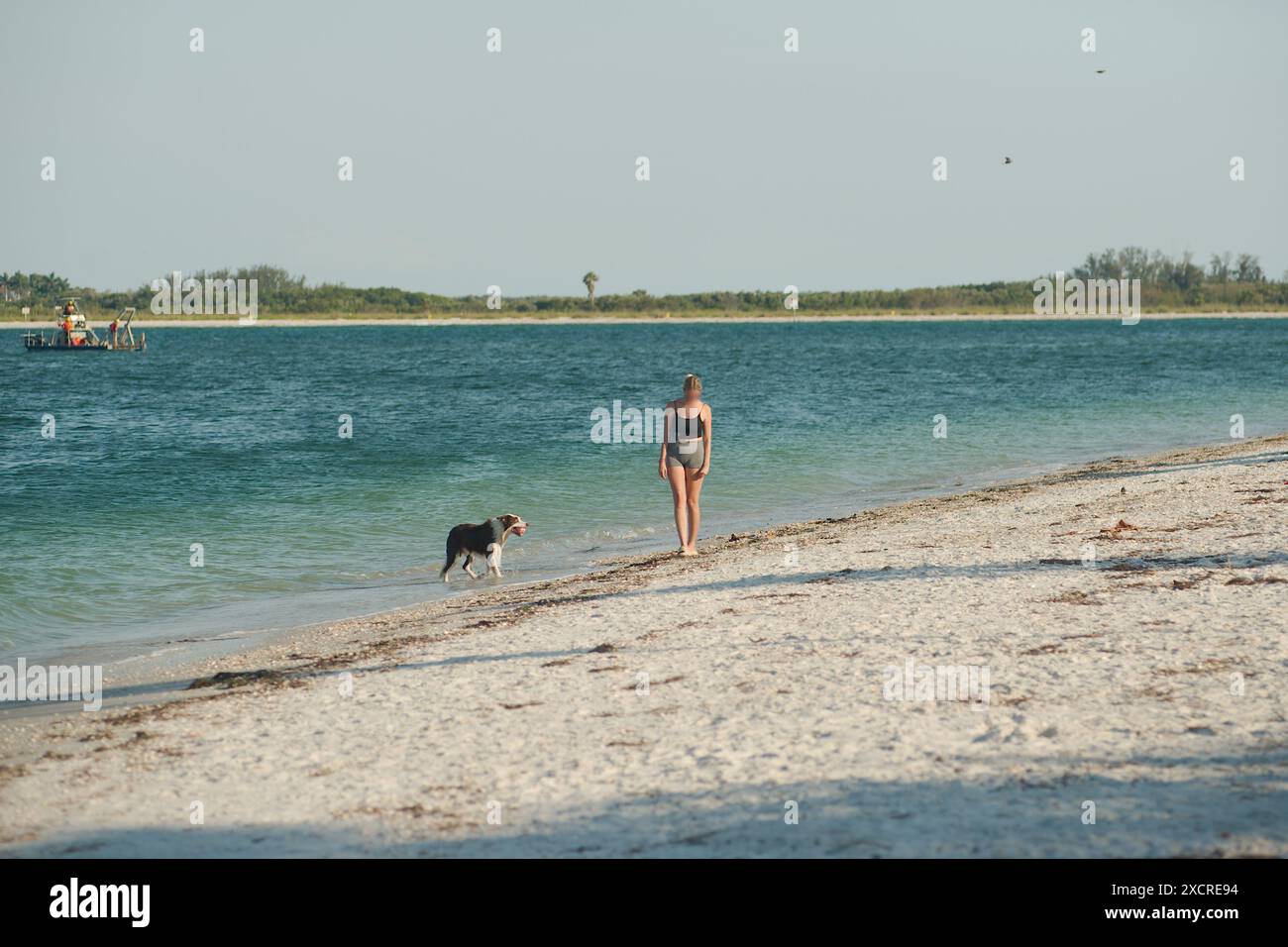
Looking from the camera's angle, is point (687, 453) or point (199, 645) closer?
point (199, 645)

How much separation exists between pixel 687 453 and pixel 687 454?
1 centimetres

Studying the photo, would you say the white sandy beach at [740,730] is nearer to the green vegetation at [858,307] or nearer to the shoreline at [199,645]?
the shoreline at [199,645]

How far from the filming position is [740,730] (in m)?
6.56

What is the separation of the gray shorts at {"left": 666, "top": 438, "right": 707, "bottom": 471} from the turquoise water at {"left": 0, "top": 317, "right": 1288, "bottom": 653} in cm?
216

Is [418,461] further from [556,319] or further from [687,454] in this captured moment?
[556,319]

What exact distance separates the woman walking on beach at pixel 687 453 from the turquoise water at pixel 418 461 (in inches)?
70.8

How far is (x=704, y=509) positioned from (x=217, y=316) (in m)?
197

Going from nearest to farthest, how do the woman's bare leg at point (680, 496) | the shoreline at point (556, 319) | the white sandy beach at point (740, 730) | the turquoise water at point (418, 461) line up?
the white sandy beach at point (740, 730) < the woman's bare leg at point (680, 496) < the turquoise water at point (418, 461) < the shoreline at point (556, 319)

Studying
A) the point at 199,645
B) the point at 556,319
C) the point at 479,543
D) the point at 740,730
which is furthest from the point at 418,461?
the point at 556,319

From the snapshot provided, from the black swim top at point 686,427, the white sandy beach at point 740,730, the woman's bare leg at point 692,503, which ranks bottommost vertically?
the white sandy beach at point 740,730

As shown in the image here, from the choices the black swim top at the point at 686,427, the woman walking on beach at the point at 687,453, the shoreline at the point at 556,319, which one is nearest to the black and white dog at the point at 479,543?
the woman walking on beach at the point at 687,453

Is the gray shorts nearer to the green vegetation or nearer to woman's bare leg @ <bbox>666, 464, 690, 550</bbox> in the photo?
woman's bare leg @ <bbox>666, 464, 690, 550</bbox>

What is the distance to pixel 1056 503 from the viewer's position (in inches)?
617

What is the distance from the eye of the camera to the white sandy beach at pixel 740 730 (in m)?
5.21
